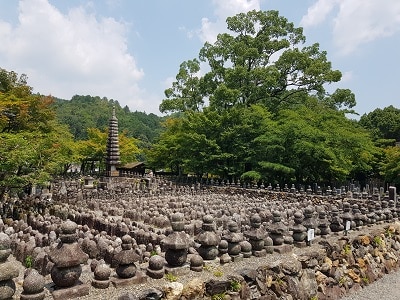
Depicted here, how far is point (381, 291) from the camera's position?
8.09m

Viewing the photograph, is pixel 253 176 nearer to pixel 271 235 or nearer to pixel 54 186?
pixel 54 186

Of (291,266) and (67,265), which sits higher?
(67,265)

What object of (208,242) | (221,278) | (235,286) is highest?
(208,242)

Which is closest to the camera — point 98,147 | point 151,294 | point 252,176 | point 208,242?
point 151,294

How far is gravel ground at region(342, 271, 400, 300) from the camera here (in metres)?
7.68

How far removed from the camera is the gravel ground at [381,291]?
A: 768 centimetres

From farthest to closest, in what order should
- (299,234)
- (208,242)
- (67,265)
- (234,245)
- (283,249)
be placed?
(299,234), (283,249), (234,245), (208,242), (67,265)

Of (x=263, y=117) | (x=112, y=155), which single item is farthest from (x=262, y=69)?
(x=112, y=155)

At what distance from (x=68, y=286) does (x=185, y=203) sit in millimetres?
11450

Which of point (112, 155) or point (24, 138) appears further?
point (112, 155)

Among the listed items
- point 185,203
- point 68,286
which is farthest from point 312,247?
point 185,203

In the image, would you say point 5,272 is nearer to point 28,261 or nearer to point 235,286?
point 235,286

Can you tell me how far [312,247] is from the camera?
7.62 meters

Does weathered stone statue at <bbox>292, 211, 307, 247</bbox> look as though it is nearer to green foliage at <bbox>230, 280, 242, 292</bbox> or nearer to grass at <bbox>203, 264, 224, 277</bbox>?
grass at <bbox>203, 264, 224, 277</bbox>
